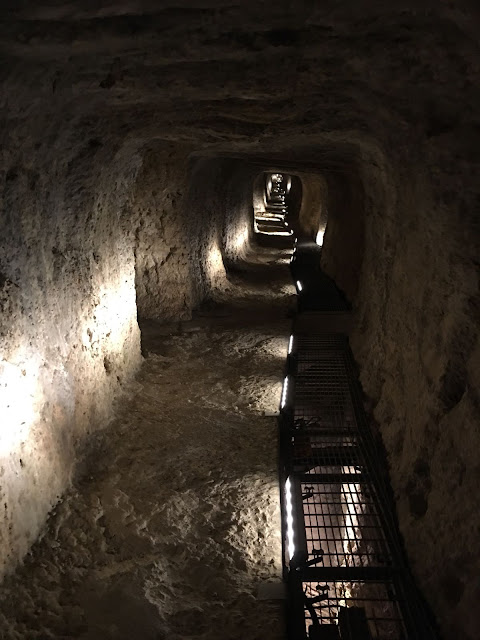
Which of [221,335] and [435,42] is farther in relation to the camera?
[221,335]

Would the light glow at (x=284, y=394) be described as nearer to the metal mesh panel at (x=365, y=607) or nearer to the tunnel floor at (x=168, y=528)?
the tunnel floor at (x=168, y=528)

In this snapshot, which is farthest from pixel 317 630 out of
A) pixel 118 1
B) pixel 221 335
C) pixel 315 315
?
pixel 315 315

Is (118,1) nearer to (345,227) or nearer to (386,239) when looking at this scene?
(386,239)

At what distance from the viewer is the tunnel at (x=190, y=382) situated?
8.45ft

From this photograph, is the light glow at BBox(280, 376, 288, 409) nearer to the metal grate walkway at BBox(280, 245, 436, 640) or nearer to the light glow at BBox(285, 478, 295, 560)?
the metal grate walkway at BBox(280, 245, 436, 640)

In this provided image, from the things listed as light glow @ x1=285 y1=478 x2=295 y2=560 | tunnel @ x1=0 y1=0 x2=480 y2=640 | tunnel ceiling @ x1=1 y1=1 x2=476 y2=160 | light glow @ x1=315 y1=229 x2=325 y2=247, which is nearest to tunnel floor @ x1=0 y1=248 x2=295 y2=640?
tunnel @ x1=0 y1=0 x2=480 y2=640

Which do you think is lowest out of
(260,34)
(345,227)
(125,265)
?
(260,34)

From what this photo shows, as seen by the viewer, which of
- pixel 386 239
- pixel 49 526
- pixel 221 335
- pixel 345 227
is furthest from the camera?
pixel 345 227

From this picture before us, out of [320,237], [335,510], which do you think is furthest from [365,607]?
[320,237]

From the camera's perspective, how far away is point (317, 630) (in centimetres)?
293

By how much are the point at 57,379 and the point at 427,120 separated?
144 inches

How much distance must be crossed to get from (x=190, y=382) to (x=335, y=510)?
2537 mm

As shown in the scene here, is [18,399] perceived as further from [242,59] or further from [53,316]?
[242,59]

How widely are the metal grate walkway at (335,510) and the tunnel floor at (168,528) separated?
23 centimetres
